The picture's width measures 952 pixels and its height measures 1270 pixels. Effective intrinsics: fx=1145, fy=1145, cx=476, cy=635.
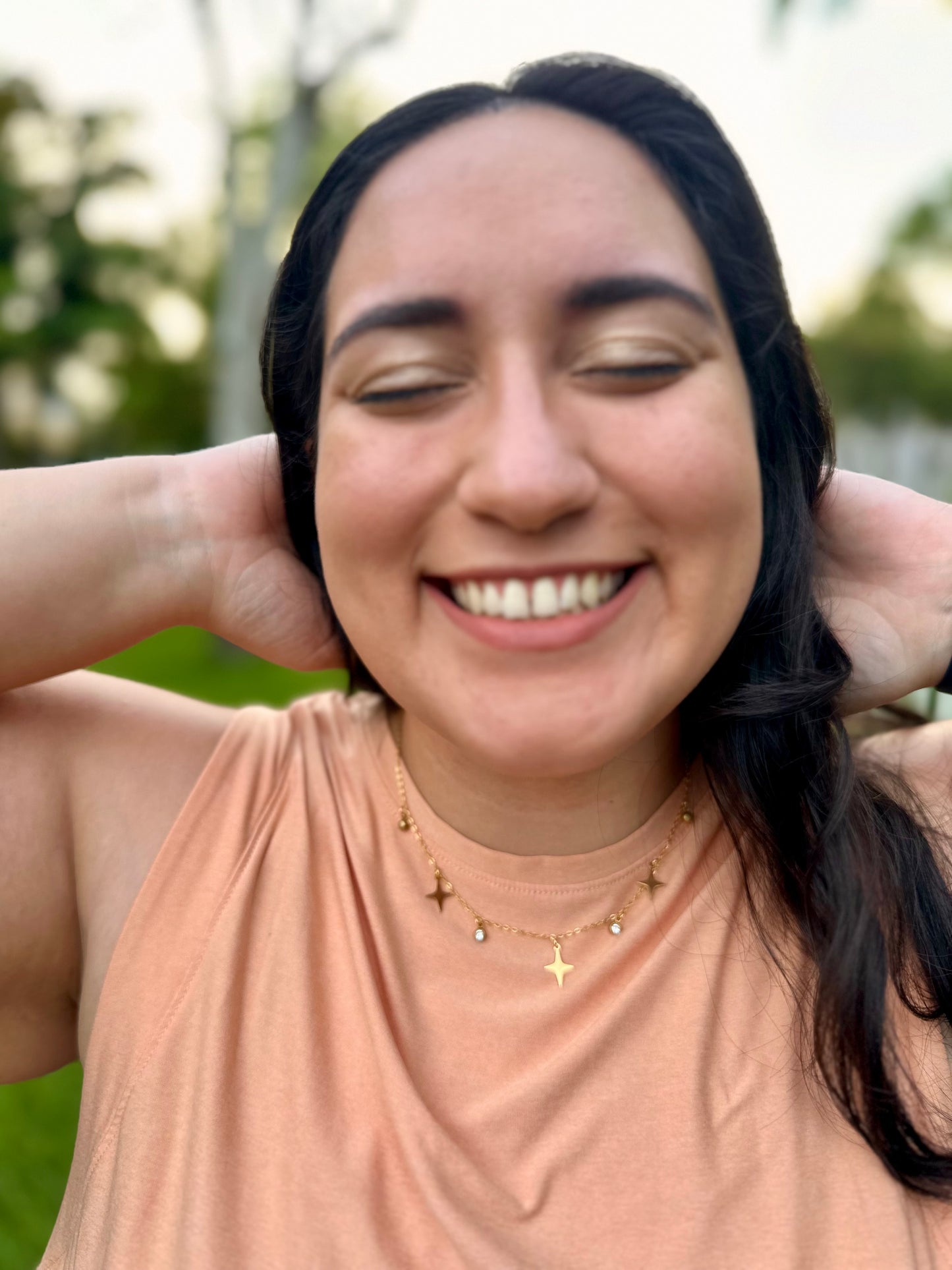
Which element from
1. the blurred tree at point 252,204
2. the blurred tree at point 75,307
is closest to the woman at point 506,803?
the blurred tree at point 252,204

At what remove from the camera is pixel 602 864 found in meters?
1.86

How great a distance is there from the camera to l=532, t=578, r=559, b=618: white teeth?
1599 millimetres

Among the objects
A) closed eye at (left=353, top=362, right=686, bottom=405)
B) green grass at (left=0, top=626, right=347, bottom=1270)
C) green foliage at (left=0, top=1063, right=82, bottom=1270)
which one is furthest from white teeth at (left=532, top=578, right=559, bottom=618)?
green foliage at (left=0, top=1063, right=82, bottom=1270)

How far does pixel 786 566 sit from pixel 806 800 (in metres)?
0.39

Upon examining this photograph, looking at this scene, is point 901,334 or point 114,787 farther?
point 901,334

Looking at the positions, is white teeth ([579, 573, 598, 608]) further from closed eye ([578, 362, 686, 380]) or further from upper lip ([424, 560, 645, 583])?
closed eye ([578, 362, 686, 380])

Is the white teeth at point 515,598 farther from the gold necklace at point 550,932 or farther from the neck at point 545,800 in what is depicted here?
the gold necklace at point 550,932

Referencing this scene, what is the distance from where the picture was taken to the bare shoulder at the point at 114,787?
5.92 ft

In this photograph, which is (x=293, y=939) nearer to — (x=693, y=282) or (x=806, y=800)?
(x=806, y=800)

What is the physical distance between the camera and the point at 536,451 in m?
1.50

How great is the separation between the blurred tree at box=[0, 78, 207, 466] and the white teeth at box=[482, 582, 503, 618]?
26.2 m

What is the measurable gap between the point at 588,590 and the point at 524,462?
0.72ft

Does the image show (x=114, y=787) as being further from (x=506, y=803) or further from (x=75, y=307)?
(x=75, y=307)

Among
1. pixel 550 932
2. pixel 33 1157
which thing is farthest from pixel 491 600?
pixel 33 1157
